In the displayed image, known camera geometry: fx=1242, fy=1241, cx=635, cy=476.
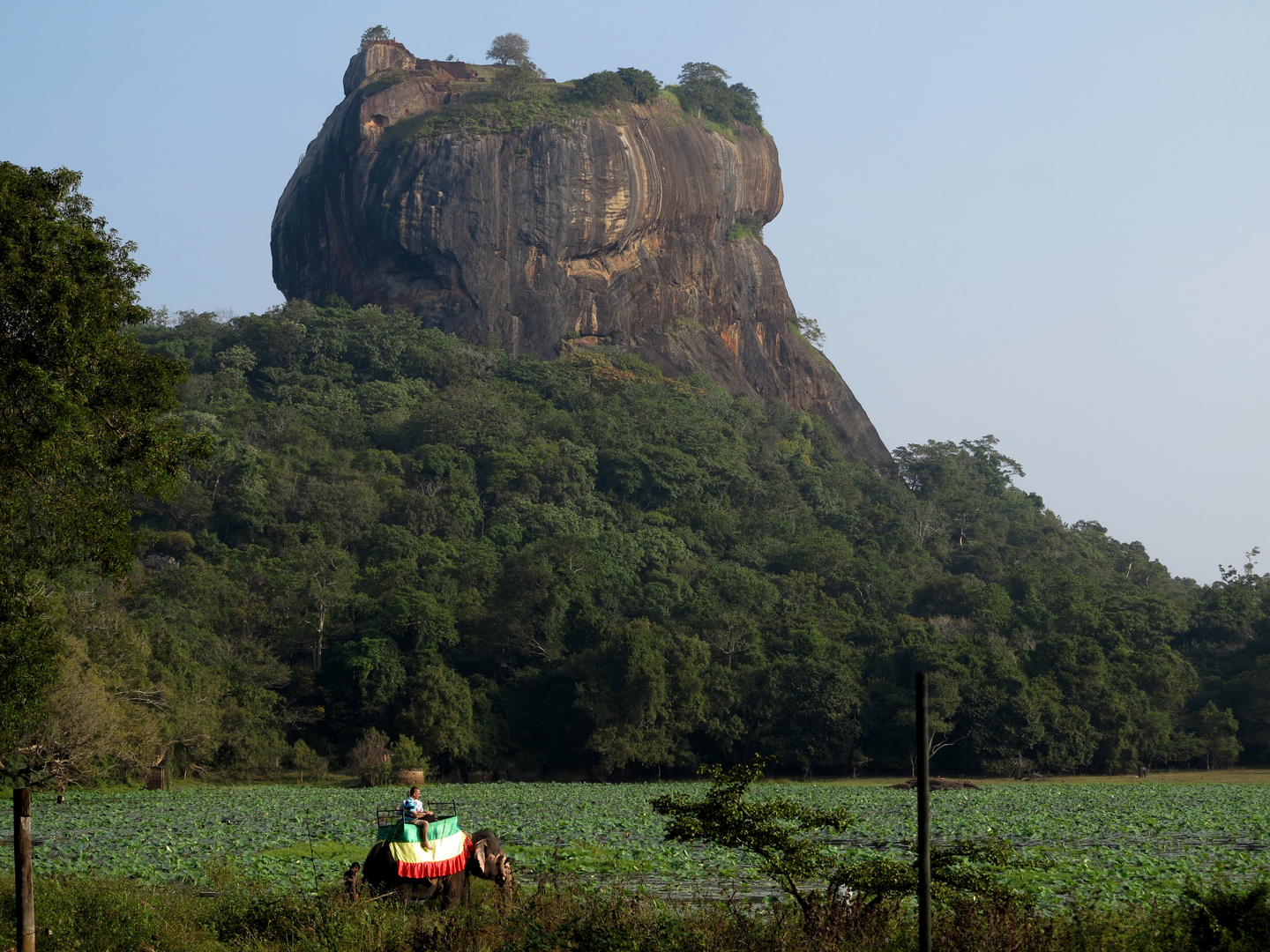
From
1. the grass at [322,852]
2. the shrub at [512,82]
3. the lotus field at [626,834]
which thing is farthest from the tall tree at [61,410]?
the shrub at [512,82]

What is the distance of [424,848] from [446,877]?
47 centimetres

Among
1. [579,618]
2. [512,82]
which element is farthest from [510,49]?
[579,618]

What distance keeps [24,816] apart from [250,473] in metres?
56.7

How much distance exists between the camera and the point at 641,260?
9944 centimetres

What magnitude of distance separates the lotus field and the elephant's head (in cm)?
372

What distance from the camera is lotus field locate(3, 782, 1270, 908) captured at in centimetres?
1722

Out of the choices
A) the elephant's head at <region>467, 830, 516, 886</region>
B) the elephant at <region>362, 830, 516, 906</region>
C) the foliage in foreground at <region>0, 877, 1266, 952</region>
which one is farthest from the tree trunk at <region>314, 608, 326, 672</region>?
the elephant's head at <region>467, 830, 516, 886</region>

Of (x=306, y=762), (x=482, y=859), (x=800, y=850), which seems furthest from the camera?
(x=306, y=762)

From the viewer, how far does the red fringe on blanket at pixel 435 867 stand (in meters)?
12.2

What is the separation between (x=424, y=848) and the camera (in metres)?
12.4

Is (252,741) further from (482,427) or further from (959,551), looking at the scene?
(959,551)

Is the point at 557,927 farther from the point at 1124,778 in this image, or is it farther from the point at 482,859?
the point at 1124,778

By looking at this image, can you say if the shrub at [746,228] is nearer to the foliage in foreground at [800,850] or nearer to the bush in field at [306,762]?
the bush in field at [306,762]

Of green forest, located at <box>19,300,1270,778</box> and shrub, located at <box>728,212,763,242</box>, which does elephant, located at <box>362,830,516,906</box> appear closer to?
green forest, located at <box>19,300,1270,778</box>
